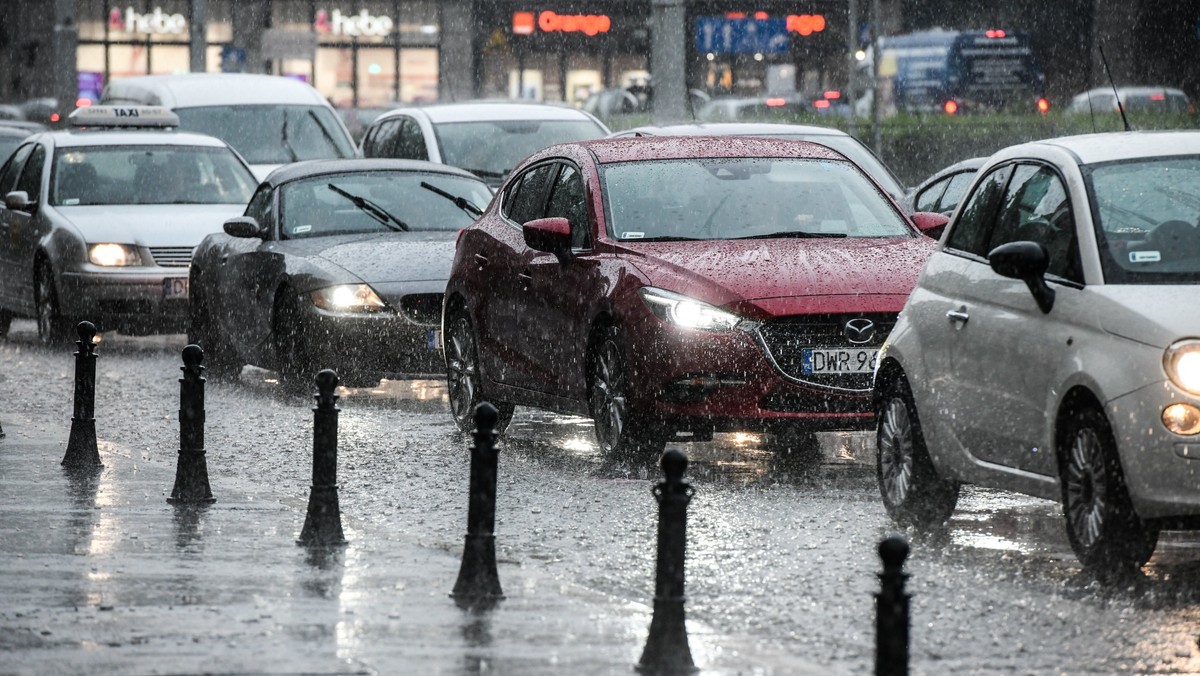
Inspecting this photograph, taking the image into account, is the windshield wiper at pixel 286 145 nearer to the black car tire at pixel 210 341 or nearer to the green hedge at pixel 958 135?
the black car tire at pixel 210 341

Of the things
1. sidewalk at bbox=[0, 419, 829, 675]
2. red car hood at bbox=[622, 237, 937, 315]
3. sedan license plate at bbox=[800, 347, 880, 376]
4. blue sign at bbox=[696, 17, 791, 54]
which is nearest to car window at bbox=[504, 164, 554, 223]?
red car hood at bbox=[622, 237, 937, 315]

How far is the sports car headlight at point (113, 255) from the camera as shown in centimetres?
1886

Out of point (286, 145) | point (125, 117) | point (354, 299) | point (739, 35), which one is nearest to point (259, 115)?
point (286, 145)

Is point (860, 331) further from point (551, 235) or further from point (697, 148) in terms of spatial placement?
point (697, 148)

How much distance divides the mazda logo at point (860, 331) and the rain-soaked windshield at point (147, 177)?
10023mm

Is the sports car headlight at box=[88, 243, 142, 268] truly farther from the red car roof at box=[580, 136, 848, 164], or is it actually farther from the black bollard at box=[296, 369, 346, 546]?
the black bollard at box=[296, 369, 346, 546]

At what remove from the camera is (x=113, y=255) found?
18.9m

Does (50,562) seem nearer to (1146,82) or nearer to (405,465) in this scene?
(405,465)

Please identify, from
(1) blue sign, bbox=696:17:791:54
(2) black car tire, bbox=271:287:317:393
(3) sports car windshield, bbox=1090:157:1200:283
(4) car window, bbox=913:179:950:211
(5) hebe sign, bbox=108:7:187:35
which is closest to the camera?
(3) sports car windshield, bbox=1090:157:1200:283

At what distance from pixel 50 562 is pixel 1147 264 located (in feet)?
13.3

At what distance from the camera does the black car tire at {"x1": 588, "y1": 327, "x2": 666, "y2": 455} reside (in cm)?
1122

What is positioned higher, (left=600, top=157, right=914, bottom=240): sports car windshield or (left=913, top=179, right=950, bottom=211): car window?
(left=600, top=157, right=914, bottom=240): sports car windshield

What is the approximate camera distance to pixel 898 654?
5.55m

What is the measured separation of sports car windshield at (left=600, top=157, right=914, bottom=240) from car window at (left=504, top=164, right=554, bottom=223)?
26.8 inches
